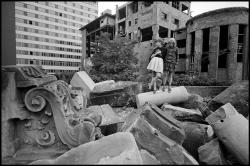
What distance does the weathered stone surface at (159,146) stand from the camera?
1.82 metres

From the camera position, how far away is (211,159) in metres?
1.94

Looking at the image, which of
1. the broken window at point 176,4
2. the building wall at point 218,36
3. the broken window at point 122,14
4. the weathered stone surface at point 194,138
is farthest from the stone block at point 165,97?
the broken window at point 176,4

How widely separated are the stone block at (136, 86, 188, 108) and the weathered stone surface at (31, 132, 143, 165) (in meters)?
2.29

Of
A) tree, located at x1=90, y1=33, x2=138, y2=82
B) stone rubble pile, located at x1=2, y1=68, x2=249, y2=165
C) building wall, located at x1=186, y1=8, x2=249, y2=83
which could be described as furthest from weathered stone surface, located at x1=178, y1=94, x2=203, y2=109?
building wall, located at x1=186, y1=8, x2=249, y2=83

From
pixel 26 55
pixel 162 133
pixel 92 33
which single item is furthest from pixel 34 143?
pixel 26 55

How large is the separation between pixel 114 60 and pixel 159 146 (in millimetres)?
9622

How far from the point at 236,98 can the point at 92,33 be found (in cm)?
2669

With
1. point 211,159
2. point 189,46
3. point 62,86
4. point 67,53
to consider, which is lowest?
point 211,159

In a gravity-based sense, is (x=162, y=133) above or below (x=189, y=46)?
below

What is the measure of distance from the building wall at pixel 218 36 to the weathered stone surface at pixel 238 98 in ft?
36.9

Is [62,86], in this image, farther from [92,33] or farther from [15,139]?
[92,33]

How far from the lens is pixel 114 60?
11.1 m

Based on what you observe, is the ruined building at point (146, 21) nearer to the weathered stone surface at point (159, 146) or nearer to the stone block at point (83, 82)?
the stone block at point (83, 82)

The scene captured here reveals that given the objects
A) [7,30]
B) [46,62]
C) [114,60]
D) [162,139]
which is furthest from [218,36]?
[46,62]
